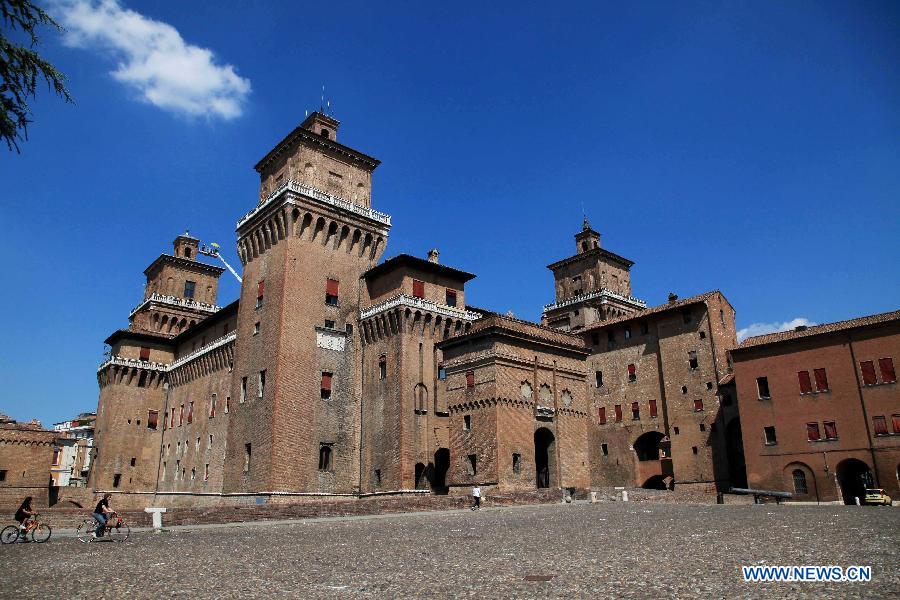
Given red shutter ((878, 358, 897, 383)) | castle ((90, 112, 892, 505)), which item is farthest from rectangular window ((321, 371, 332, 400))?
red shutter ((878, 358, 897, 383))

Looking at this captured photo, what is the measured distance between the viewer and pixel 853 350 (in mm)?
40594

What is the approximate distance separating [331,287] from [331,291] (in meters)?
0.29

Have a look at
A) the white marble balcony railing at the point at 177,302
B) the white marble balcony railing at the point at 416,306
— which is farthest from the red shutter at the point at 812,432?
the white marble balcony railing at the point at 177,302

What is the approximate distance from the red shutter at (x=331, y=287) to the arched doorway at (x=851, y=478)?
3482 cm

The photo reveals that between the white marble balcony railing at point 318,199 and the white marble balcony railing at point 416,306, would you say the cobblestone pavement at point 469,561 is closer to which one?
the white marble balcony railing at point 416,306

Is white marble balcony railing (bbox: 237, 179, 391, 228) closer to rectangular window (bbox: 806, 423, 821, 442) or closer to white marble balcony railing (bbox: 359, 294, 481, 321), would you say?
white marble balcony railing (bbox: 359, 294, 481, 321)

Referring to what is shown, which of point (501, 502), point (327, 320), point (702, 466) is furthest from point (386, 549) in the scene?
point (702, 466)

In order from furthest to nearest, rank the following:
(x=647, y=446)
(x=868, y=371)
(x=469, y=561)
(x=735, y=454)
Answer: (x=647, y=446), (x=735, y=454), (x=868, y=371), (x=469, y=561)

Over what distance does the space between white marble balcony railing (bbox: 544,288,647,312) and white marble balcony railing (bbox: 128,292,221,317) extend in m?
38.5

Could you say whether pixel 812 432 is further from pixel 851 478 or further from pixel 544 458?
pixel 544 458

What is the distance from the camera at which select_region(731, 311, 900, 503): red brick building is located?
39.0 metres

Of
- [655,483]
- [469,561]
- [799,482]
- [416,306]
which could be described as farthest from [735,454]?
[469,561]

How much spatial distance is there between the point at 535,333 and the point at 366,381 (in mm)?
12523

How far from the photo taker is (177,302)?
6869 centimetres
